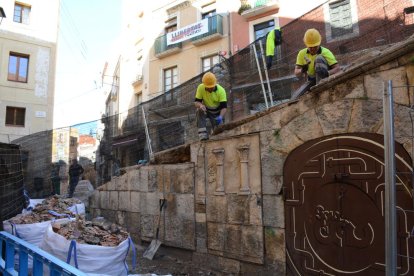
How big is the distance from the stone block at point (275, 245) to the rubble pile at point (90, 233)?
1.92 metres

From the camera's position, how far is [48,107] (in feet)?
63.8

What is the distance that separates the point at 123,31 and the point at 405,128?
27.8 metres

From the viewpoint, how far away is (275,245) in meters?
4.31

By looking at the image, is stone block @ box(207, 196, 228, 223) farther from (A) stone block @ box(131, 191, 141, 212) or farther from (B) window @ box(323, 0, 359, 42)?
(B) window @ box(323, 0, 359, 42)

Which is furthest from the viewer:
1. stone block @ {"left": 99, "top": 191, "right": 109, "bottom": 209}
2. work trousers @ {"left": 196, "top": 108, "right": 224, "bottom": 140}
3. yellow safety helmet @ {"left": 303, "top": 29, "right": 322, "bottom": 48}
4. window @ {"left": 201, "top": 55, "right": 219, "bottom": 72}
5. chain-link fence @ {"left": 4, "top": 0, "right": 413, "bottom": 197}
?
window @ {"left": 201, "top": 55, "right": 219, "bottom": 72}

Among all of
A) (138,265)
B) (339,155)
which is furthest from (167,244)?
(339,155)

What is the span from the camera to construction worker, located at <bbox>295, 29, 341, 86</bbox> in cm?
464

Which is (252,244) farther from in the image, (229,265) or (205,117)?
(205,117)

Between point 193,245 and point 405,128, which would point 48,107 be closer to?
point 193,245

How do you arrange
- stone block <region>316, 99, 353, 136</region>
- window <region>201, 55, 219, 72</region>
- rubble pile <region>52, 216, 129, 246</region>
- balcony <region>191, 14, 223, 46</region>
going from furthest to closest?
window <region>201, 55, 219, 72</region>, balcony <region>191, 14, 223, 46</region>, rubble pile <region>52, 216, 129, 246</region>, stone block <region>316, 99, 353, 136</region>

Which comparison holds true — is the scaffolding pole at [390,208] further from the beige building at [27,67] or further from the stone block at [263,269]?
the beige building at [27,67]

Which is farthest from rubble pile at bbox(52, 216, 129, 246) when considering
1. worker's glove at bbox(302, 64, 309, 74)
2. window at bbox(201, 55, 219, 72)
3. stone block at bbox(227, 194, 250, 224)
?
window at bbox(201, 55, 219, 72)

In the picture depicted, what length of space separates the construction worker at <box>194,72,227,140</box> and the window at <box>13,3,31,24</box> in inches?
699

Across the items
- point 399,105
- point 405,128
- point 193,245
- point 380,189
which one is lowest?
point 193,245
